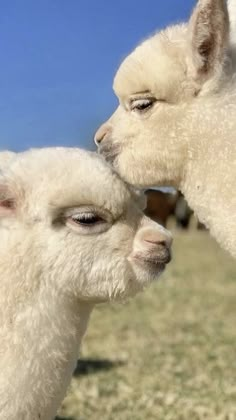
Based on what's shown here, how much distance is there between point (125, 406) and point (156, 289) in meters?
9.36

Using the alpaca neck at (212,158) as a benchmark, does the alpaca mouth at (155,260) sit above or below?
below

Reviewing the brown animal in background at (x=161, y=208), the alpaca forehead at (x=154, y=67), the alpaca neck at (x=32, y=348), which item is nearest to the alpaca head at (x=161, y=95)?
the alpaca forehead at (x=154, y=67)

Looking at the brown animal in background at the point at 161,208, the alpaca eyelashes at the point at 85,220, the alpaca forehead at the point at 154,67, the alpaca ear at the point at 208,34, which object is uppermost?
the alpaca ear at the point at 208,34

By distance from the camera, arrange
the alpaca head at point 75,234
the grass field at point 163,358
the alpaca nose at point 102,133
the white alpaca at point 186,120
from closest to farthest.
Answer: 1. the alpaca head at point 75,234
2. the white alpaca at point 186,120
3. the alpaca nose at point 102,133
4. the grass field at point 163,358

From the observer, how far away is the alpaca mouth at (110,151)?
5.10 m

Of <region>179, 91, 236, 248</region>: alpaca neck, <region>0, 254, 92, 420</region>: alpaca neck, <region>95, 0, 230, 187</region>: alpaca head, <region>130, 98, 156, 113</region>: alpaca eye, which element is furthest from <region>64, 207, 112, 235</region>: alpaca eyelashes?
<region>130, 98, 156, 113</region>: alpaca eye

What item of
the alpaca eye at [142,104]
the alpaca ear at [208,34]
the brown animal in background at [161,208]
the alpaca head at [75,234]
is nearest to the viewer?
the alpaca head at [75,234]

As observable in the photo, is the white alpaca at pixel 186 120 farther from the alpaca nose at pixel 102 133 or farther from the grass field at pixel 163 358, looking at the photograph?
the grass field at pixel 163 358

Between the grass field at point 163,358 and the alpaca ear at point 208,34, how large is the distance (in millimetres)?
2602

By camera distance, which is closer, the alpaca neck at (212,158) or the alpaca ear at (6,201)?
the alpaca ear at (6,201)

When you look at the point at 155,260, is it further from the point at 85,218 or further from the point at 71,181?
the point at 71,181

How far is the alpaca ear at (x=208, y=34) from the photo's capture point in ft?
15.6

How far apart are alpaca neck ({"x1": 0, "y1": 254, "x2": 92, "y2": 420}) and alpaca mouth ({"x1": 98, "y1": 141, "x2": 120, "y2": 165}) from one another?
37.4 inches

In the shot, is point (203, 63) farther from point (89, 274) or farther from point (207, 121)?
point (89, 274)
